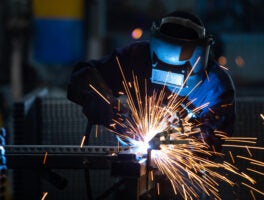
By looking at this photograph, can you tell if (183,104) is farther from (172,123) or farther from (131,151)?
(131,151)

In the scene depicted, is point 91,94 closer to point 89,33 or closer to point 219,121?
point 219,121

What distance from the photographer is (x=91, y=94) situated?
3.65 m

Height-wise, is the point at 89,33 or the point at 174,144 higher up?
the point at 89,33

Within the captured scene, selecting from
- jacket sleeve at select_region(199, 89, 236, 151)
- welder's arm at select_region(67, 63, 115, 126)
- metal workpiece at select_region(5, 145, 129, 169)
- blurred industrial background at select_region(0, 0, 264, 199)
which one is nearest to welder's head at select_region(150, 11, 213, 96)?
jacket sleeve at select_region(199, 89, 236, 151)

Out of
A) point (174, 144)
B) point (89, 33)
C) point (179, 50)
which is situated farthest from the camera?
point (89, 33)

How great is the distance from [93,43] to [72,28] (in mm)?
451

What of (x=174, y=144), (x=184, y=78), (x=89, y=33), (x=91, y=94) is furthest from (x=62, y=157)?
(x=89, y=33)

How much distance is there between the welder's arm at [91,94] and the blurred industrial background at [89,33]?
22.4 ft

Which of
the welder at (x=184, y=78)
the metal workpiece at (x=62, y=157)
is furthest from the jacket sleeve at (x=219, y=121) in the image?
the metal workpiece at (x=62, y=157)

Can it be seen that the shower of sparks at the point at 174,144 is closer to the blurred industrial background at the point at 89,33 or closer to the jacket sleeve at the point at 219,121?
the jacket sleeve at the point at 219,121

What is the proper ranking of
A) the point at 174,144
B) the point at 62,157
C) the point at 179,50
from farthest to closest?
the point at 179,50, the point at 62,157, the point at 174,144

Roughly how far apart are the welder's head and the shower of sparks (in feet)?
0.69

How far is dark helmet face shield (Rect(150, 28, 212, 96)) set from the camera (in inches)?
141

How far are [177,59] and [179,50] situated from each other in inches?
2.2
